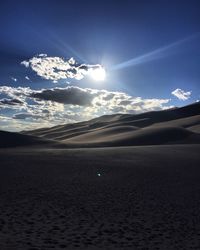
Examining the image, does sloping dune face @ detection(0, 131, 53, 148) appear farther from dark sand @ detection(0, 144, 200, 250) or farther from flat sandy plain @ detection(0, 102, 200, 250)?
dark sand @ detection(0, 144, 200, 250)

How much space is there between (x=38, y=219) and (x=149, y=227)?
4.20m

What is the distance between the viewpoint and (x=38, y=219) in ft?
44.9

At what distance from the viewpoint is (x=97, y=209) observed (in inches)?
631

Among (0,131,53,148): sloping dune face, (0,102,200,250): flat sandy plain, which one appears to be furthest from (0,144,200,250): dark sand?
(0,131,53,148): sloping dune face

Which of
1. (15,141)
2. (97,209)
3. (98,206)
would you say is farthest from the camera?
(15,141)

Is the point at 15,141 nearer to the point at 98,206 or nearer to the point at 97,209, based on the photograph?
the point at 98,206

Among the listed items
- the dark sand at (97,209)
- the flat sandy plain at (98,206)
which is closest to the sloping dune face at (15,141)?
the flat sandy plain at (98,206)

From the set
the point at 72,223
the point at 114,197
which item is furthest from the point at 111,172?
the point at 72,223

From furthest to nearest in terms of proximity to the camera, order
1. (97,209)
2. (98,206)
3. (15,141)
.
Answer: (15,141)
(98,206)
(97,209)

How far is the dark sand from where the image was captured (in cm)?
1187

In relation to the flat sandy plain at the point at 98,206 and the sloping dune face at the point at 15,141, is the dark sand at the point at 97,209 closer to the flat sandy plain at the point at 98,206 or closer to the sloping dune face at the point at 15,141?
the flat sandy plain at the point at 98,206

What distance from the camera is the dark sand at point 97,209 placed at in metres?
11.9

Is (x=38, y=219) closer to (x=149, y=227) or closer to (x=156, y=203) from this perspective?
(x=149, y=227)

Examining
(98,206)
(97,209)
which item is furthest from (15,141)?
(97,209)
